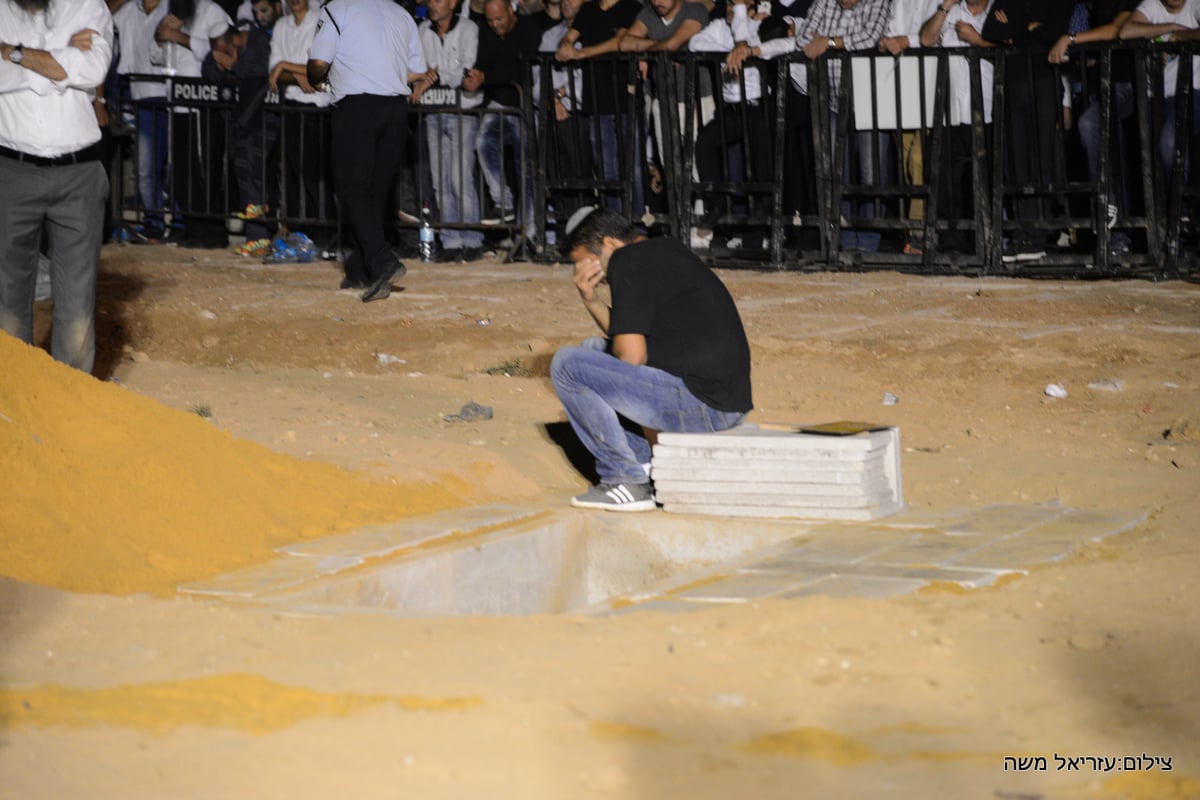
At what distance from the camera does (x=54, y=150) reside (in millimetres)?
7805

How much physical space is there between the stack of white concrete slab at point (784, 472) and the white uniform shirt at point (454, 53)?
8.96 metres

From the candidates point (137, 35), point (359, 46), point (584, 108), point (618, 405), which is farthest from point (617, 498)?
point (137, 35)

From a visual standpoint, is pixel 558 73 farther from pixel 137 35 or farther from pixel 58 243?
pixel 58 243

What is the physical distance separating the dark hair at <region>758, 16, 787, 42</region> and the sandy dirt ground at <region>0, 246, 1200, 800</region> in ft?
19.2

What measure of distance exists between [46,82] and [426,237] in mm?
7933

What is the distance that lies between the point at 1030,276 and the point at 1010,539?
7.11 meters

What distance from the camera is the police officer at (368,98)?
12.3 m

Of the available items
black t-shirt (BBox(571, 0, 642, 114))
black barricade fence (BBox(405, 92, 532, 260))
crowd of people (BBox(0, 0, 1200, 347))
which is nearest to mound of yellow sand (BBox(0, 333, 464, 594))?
crowd of people (BBox(0, 0, 1200, 347))

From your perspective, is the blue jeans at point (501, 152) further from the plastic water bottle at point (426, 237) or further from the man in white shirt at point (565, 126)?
the plastic water bottle at point (426, 237)

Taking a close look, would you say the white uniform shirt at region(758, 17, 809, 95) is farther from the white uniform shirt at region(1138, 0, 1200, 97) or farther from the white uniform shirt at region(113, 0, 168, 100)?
the white uniform shirt at region(113, 0, 168, 100)

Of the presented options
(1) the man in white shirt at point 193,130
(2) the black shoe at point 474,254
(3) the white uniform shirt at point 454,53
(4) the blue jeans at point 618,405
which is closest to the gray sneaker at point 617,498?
(4) the blue jeans at point 618,405

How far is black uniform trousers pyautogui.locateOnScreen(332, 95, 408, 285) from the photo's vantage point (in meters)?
12.4

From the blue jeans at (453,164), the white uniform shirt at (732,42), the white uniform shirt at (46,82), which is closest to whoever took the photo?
the white uniform shirt at (46,82)

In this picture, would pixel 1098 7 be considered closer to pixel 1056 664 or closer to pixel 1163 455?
pixel 1163 455
